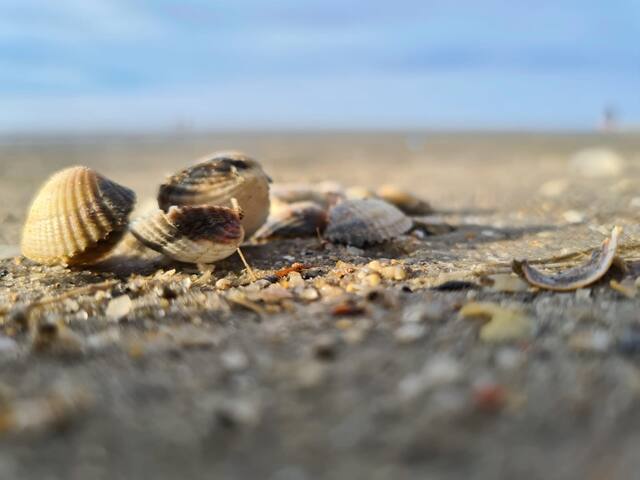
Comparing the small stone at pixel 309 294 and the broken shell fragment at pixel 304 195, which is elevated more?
the broken shell fragment at pixel 304 195

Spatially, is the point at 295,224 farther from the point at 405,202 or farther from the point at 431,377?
the point at 431,377

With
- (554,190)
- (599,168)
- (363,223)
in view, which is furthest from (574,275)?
(599,168)

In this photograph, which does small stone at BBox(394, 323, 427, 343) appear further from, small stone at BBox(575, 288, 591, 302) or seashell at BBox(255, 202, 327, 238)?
seashell at BBox(255, 202, 327, 238)

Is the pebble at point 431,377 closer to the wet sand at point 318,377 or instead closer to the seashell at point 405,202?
the wet sand at point 318,377

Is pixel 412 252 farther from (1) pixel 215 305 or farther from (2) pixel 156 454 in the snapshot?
(2) pixel 156 454

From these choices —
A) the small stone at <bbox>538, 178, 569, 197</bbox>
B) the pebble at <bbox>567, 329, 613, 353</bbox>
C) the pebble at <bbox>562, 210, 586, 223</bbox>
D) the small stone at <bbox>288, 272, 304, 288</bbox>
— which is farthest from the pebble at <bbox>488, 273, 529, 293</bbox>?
the small stone at <bbox>538, 178, 569, 197</bbox>

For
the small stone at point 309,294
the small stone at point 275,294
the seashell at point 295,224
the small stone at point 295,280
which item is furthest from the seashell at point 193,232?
the seashell at point 295,224
